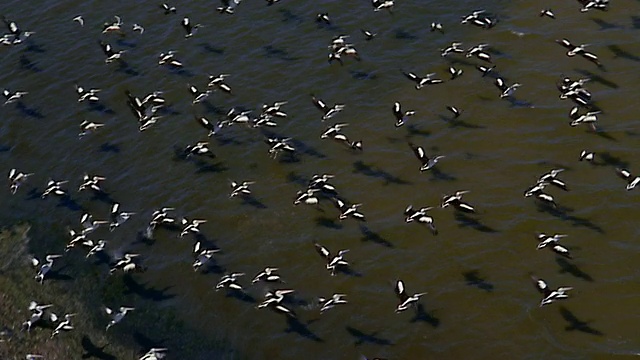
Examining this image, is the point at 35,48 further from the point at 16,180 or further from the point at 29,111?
the point at 16,180

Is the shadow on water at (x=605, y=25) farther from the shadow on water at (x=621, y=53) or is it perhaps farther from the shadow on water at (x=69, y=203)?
the shadow on water at (x=69, y=203)

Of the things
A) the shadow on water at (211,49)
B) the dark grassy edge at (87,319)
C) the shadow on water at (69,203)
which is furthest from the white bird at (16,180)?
the shadow on water at (211,49)

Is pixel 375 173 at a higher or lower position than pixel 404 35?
lower

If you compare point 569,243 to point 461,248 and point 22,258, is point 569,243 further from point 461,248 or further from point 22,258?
point 22,258

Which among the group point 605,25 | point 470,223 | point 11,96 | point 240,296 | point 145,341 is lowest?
point 145,341

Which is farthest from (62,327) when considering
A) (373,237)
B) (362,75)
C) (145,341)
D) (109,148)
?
(362,75)
